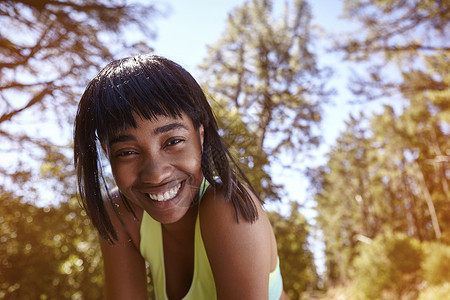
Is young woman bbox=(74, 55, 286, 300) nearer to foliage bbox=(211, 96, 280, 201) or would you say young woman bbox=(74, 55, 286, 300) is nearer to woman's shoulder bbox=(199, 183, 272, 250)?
woman's shoulder bbox=(199, 183, 272, 250)

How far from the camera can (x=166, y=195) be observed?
133cm

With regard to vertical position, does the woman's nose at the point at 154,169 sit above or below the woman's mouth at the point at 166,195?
above

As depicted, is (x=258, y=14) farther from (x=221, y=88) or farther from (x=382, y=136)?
(x=382, y=136)

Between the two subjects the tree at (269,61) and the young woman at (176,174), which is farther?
the tree at (269,61)

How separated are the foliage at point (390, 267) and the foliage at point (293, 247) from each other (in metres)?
7.47

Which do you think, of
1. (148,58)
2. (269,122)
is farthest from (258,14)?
(148,58)

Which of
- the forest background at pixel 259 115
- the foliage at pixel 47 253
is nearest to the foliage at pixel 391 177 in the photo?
the forest background at pixel 259 115

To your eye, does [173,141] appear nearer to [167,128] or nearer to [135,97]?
[167,128]

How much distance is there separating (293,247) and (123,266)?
29.7 ft

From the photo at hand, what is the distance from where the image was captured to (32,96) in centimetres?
686

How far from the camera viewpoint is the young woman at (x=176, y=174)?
49.2 inches

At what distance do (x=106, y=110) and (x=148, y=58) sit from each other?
0.83ft

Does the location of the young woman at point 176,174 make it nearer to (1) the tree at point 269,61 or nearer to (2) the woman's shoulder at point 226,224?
(2) the woman's shoulder at point 226,224

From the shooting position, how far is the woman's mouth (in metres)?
1.33
